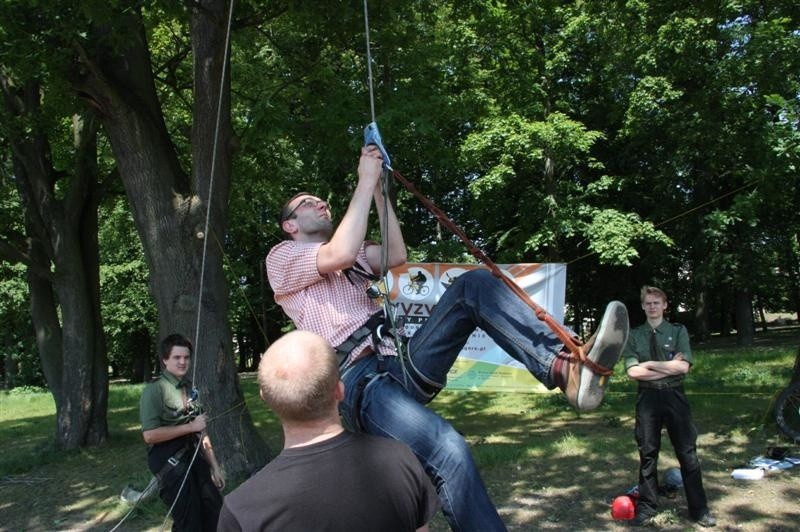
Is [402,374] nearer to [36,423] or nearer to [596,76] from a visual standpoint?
[36,423]

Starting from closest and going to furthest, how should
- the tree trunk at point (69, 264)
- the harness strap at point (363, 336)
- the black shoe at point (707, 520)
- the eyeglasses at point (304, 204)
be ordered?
the harness strap at point (363, 336) < the eyeglasses at point (304, 204) < the black shoe at point (707, 520) < the tree trunk at point (69, 264)

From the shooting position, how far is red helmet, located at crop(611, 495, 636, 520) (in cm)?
529

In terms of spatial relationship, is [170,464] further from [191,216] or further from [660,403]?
[660,403]

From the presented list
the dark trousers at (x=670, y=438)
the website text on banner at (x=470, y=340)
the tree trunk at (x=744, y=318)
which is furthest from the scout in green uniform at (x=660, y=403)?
the tree trunk at (x=744, y=318)

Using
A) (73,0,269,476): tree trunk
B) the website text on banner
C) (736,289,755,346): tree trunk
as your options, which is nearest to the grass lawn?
the website text on banner

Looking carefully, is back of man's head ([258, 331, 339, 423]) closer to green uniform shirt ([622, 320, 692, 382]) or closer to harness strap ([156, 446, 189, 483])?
harness strap ([156, 446, 189, 483])

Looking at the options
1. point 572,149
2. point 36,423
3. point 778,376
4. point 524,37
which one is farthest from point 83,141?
point 524,37

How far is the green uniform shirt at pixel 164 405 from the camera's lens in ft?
14.4

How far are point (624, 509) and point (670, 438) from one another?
645 millimetres

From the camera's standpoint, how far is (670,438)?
526 cm

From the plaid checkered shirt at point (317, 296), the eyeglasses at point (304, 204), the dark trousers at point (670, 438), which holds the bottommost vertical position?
the dark trousers at point (670, 438)

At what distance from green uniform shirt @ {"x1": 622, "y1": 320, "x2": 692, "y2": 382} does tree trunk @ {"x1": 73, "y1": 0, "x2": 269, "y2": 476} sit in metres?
3.94

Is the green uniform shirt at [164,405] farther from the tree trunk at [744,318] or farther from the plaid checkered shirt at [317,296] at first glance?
the tree trunk at [744,318]

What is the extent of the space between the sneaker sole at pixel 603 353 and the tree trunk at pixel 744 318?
20.2m
